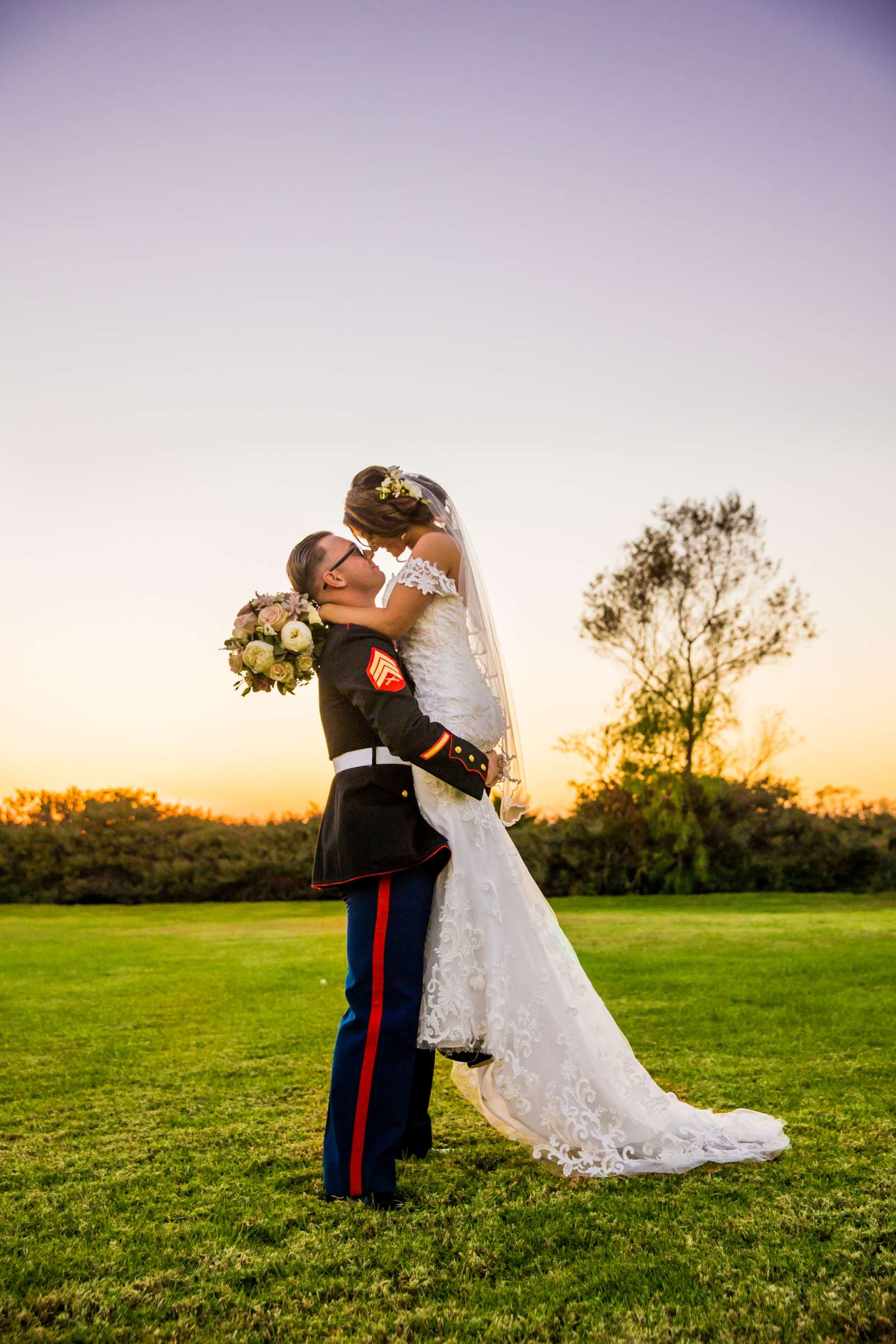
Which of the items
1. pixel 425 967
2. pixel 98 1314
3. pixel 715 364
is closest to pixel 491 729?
pixel 425 967

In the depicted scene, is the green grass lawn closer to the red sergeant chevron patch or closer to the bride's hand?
the bride's hand

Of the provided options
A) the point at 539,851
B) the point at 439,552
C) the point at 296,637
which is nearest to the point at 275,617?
the point at 296,637

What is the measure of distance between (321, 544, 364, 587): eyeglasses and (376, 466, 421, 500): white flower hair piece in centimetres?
21

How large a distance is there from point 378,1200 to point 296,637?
5.82 ft

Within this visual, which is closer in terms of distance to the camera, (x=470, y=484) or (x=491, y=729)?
(x=491, y=729)

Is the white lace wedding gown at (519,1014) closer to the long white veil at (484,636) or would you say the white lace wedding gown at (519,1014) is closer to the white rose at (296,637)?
the long white veil at (484,636)

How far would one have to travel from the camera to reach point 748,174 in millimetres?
10156

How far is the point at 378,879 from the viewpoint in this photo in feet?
9.88

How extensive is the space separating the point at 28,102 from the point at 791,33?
7641mm

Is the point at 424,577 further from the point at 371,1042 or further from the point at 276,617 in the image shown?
the point at 371,1042

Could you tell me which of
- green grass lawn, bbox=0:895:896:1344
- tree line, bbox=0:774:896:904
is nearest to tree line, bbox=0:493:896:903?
tree line, bbox=0:774:896:904

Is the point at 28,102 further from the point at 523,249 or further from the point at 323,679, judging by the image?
the point at 323,679

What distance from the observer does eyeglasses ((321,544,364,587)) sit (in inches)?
130

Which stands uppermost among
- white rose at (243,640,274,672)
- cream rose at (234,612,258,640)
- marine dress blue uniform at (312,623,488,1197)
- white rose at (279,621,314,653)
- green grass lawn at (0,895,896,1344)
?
cream rose at (234,612,258,640)
